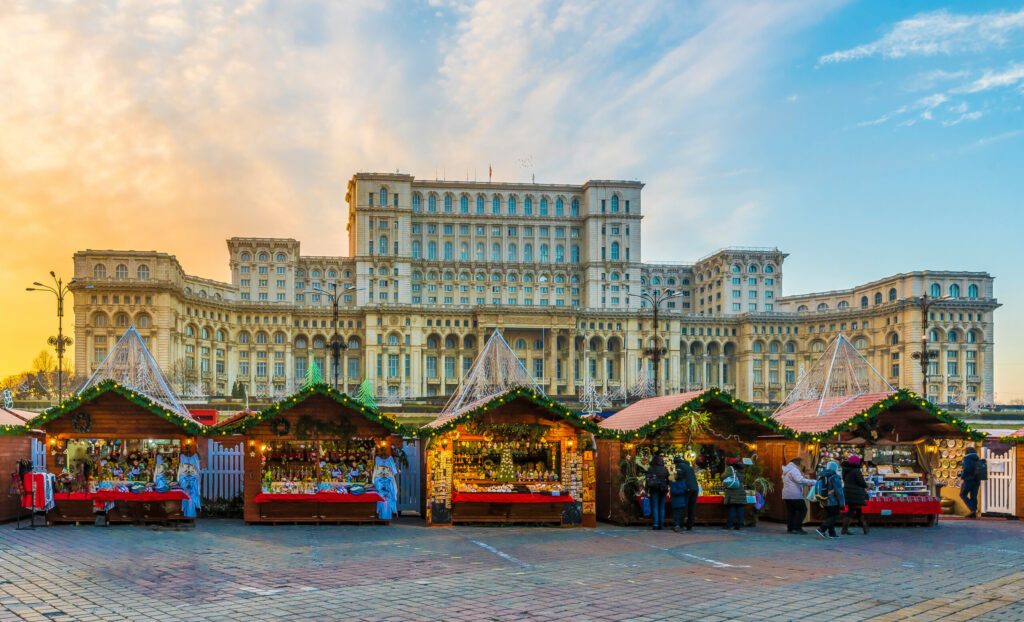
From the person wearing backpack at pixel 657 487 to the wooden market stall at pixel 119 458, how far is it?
10594 millimetres

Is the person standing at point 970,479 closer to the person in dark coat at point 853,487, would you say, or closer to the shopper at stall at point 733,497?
the person in dark coat at point 853,487

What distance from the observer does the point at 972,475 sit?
22.7m

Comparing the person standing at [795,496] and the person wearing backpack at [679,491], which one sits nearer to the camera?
the person standing at [795,496]

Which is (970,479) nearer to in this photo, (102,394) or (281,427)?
(281,427)

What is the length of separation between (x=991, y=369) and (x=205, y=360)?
10231cm

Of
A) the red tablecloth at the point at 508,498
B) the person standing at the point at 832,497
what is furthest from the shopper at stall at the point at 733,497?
the red tablecloth at the point at 508,498

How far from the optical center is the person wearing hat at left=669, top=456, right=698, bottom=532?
20094 mm

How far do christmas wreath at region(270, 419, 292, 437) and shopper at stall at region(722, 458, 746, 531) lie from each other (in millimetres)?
10508

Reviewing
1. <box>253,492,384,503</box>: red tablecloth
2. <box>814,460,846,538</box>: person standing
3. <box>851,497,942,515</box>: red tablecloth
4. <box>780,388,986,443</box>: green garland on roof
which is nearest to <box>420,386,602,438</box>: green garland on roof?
<box>253,492,384,503</box>: red tablecloth

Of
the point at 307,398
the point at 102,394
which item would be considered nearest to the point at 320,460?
the point at 307,398

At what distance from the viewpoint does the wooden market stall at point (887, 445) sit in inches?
830

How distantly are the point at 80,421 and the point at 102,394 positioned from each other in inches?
Result: 35.3

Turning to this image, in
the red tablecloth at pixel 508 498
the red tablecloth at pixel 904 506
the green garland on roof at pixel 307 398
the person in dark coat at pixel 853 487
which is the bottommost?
the red tablecloth at pixel 904 506

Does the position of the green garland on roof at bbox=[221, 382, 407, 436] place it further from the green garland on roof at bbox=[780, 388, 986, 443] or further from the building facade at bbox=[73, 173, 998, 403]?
the building facade at bbox=[73, 173, 998, 403]
